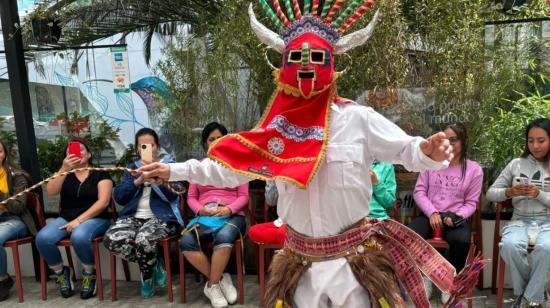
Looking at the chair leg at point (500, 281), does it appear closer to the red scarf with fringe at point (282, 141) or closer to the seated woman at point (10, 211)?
the red scarf with fringe at point (282, 141)

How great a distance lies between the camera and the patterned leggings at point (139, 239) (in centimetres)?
353

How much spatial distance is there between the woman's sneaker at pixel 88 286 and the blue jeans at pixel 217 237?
0.89 meters

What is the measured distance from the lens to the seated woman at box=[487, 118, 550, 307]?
2924 millimetres

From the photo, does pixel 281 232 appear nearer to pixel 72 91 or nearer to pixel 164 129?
pixel 164 129

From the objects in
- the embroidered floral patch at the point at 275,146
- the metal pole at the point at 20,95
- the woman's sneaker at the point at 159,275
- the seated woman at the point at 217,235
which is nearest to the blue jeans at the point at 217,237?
the seated woman at the point at 217,235

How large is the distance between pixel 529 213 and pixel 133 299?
2994 millimetres

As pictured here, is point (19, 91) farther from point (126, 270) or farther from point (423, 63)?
point (423, 63)

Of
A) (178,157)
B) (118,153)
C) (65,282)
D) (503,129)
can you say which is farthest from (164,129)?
(503,129)

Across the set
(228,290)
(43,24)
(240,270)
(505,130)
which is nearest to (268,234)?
(240,270)

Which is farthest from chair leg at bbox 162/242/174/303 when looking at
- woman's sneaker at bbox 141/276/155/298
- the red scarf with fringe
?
Answer: the red scarf with fringe

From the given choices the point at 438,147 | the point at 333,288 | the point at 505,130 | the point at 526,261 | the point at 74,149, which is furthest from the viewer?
the point at 505,130

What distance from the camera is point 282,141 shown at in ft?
5.51

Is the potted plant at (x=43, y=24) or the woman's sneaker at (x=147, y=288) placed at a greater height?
the potted plant at (x=43, y=24)

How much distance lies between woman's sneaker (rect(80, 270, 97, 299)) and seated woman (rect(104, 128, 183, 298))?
1.40ft
